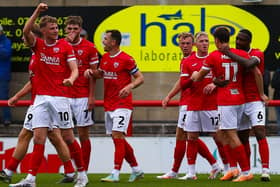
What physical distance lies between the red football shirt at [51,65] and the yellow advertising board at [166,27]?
21.9 ft

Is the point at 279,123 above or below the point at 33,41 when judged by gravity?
below

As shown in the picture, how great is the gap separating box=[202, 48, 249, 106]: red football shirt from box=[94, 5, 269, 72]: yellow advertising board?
5354mm

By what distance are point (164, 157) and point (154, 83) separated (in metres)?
2.36

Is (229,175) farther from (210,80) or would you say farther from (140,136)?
(140,136)

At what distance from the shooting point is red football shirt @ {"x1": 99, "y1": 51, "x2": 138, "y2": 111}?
14.7 m

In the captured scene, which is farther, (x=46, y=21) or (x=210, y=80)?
(x=210, y=80)

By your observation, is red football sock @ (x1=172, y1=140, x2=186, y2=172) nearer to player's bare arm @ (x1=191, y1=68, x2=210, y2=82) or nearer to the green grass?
the green grass

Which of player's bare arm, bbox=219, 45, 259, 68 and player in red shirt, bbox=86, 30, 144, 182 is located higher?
player's bare arm, bbox=219, 45, 259, 68

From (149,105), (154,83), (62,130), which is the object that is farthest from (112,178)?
(154,83)

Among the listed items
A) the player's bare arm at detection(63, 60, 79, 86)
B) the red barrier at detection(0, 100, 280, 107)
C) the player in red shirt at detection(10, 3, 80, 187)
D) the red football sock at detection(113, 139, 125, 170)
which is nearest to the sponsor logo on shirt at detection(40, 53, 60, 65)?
the player in red shirt at detection(10, 3, 80, 187)

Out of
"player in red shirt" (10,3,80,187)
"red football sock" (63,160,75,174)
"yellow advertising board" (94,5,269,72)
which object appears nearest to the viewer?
"player in red shirt" (10,3,80,187)

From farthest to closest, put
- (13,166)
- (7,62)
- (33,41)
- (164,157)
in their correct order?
(7,62), (164,157), (13,166), (33,41)

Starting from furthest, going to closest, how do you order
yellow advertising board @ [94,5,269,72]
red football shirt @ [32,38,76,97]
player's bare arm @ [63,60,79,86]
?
yellow advertising board @ [94,5,269,72], red football shirt @ [32,38,76,97], player's bare arm @ [63,60,79,86]

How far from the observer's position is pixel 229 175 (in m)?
14.6
